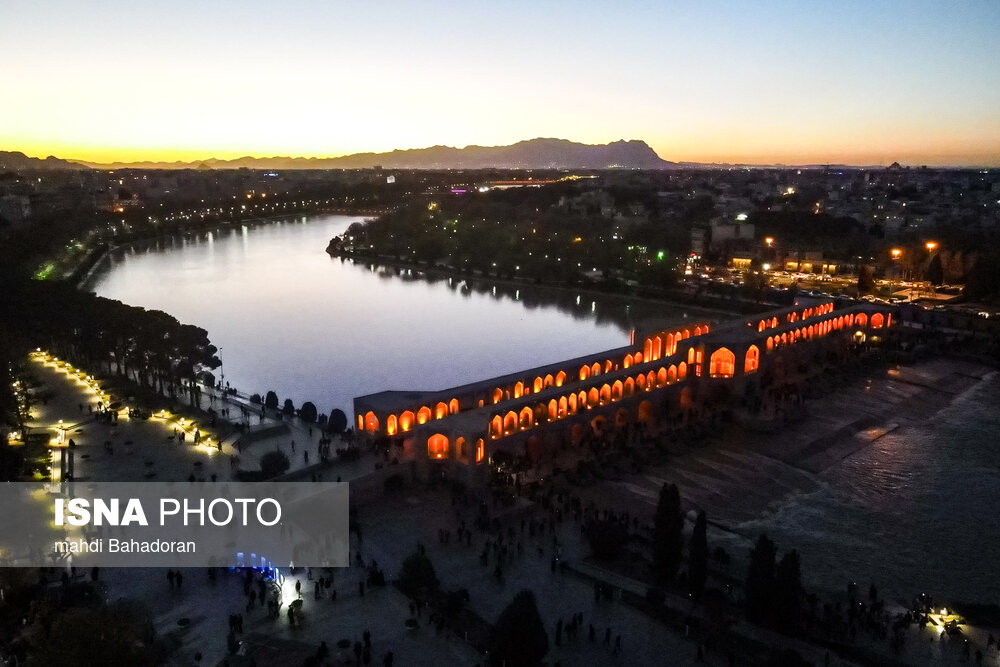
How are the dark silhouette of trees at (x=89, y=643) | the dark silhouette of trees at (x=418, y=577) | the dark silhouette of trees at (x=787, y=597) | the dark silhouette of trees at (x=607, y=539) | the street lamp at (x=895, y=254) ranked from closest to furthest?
the dark silhouette of trees at (x=89, y=643) → the dark silhouette of trees at (x=787, y=597) → the dark silhouette of trees at (x=418, y=577) → the dark silhouette of trees at (x=607, y=539) → the street lamp at (x=895, y=254)

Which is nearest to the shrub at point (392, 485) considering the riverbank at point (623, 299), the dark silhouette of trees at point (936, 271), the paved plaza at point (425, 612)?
the paved plaza at point (425, 612)

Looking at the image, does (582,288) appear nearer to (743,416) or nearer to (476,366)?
(476,366)

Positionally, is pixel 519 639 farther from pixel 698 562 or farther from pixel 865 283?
pixel 865 283

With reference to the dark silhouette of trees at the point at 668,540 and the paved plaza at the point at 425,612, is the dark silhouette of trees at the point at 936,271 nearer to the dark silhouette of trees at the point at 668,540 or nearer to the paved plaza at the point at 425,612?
the paved plaza at the point at 425,612

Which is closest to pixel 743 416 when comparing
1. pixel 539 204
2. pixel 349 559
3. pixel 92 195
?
pixel 349 559

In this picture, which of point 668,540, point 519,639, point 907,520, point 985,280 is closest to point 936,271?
point 985,280

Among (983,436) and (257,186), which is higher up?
(257,186)
